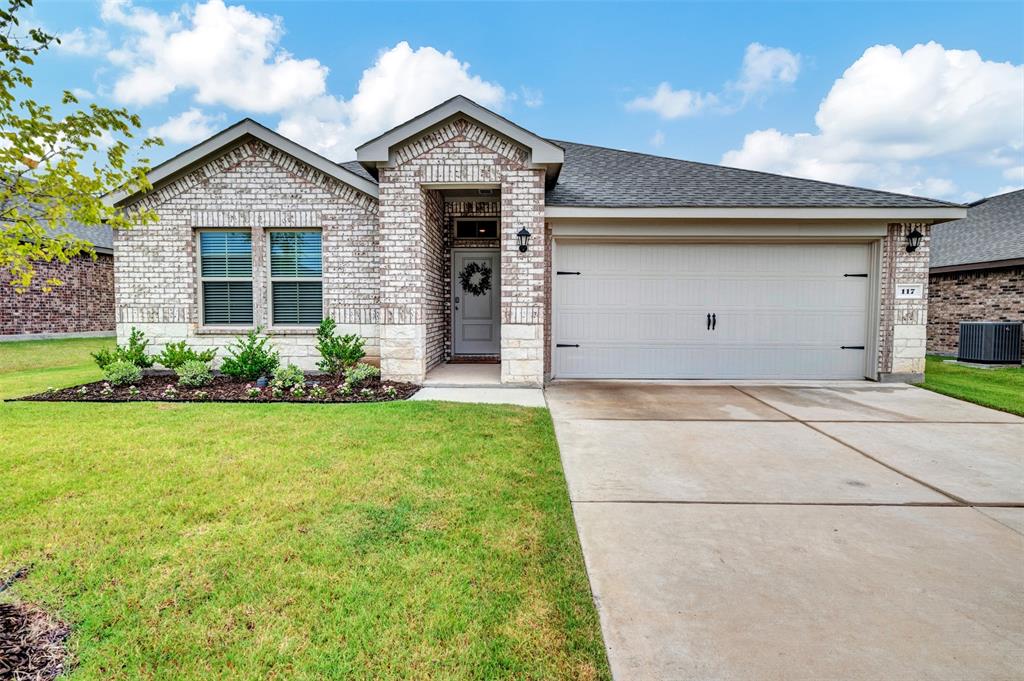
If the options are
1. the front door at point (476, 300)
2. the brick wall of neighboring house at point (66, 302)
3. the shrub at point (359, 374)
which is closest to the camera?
the shrub at point (359, 374)

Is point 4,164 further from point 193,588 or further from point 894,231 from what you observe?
point 894,231

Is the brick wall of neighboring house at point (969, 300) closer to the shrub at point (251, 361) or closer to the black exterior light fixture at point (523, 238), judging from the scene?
the black exterior light fixture at point (523, 238)

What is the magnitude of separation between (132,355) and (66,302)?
13122mm

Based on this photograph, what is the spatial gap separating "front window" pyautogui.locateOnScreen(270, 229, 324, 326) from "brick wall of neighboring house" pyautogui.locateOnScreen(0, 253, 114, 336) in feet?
38.3

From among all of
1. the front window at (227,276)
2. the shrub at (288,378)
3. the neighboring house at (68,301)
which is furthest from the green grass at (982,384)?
the neighboring house at (68,301)

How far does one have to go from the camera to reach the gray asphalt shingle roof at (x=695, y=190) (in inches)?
303

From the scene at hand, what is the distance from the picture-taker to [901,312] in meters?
7.94

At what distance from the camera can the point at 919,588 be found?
7.40 feet

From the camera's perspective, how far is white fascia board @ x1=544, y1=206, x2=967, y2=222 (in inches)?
298

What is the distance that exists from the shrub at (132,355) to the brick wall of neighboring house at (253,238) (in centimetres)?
30

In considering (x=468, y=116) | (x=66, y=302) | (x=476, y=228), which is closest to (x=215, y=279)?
(x=476, y=228)

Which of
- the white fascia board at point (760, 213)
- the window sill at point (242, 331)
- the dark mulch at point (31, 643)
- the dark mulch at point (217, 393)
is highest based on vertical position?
the white fascia board at point (760, 213)

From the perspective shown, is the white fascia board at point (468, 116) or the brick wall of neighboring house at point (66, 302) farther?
the brick wall of neighboring house at point (66, 302)

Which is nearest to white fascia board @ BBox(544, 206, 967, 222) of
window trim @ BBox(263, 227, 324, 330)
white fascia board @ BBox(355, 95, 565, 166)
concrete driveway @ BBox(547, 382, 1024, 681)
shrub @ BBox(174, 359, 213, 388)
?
white fascia board @ BBox(355, 95, 565, 166)
